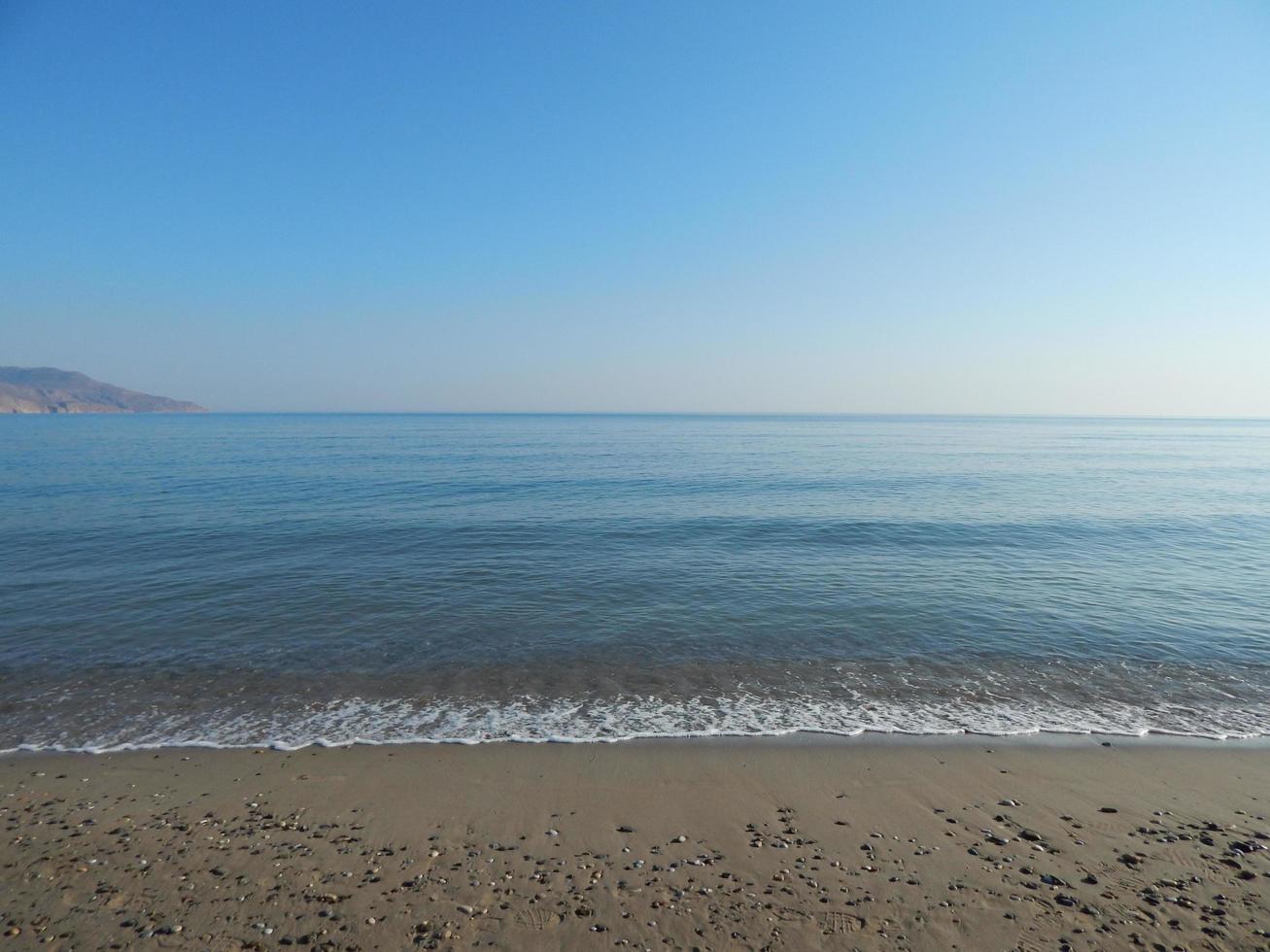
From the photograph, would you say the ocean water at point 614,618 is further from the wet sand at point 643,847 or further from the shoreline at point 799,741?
the wet sand at point 643,847

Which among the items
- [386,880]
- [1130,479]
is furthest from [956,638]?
[1130,479]

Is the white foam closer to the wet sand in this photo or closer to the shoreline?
the shoreline

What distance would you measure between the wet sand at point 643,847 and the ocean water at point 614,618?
1.21 m

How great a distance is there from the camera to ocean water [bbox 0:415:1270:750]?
11.3 meters

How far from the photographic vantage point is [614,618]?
54.5 feet

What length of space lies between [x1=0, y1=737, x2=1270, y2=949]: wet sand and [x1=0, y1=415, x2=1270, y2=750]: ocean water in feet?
3.97

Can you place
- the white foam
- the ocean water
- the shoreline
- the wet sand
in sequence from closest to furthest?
the wet sand < the shoreline < the white foam < the ocean water

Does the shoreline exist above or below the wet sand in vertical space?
below

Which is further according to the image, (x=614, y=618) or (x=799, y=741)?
(x=614, y=618)

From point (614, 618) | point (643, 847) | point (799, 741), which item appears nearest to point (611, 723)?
point (799, 741)

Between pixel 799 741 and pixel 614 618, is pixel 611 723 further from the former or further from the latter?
pixel 614 618

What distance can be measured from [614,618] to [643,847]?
9372 millimetres

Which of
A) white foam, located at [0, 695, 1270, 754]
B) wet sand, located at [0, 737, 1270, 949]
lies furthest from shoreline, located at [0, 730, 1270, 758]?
wet sand, located at [0, 737, 1270, 949]

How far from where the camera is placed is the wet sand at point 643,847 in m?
6.07
